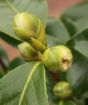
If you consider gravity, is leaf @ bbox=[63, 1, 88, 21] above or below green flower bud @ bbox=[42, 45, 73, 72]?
below

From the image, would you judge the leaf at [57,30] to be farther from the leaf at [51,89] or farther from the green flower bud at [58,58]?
the green flower bud at [58,58]

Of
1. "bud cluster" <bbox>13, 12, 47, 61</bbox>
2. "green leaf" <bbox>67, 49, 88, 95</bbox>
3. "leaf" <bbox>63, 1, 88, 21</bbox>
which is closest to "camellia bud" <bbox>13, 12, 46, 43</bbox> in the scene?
"bud cluster" <bbox>13, 12, 47, 61</bbox>

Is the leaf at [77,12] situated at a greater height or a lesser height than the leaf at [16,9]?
lesser

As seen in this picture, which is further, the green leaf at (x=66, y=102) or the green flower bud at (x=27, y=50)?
the green leaf at (x=66, y=102)

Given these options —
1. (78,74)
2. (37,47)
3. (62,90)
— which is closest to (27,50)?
(37,47)

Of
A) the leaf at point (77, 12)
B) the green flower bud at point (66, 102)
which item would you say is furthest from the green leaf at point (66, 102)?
the leaf at point (77, 12)

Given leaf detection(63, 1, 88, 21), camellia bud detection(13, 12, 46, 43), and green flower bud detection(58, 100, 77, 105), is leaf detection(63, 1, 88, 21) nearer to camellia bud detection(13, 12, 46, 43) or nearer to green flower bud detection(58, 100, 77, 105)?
green flower bud detection(58, 100, 77, 105)

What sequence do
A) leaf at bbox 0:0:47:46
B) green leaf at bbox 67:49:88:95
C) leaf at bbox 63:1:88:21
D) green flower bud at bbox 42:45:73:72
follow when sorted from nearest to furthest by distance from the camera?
green flower bud at bbox 42:45:73:72
leaf at bbox 0:0:47:46
green leaf at bbox 67:49:88:95
leaf at bbox 63:1:88:21

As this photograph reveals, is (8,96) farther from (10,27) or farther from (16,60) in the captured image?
(16,60)

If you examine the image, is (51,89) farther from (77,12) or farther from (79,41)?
(77,12)
